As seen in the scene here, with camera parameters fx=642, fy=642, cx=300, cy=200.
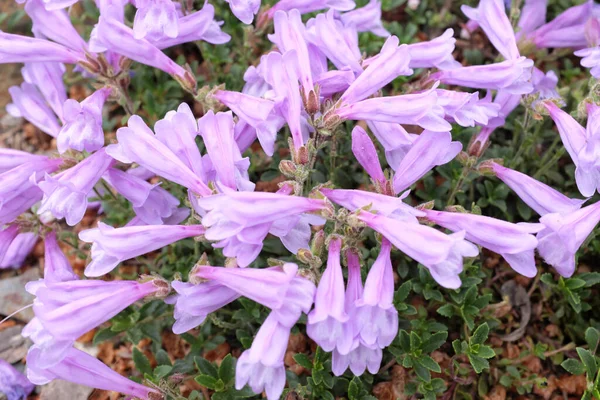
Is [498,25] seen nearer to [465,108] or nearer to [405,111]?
[465,108]

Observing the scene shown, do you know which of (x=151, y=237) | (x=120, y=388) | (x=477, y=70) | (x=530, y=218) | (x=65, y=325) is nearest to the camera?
(x=65, y=325)

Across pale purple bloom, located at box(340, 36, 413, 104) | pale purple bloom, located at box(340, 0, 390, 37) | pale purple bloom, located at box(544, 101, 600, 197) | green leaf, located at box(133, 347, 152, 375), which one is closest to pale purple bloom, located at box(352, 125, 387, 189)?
pale purple bloom, located at box(340, 36, 413, 104)

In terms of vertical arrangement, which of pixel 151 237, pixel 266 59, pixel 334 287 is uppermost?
pixel 266 59

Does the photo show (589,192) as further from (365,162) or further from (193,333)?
(193,333)

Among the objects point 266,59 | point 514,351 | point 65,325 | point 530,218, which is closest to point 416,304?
point 514,351

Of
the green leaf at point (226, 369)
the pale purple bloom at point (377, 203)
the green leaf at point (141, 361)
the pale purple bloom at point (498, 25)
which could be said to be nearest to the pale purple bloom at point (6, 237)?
the green leaf at point (141, 361)

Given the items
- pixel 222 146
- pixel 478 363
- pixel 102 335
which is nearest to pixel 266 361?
pixel 222 146

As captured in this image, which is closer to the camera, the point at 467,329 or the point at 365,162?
the point at 365,162
